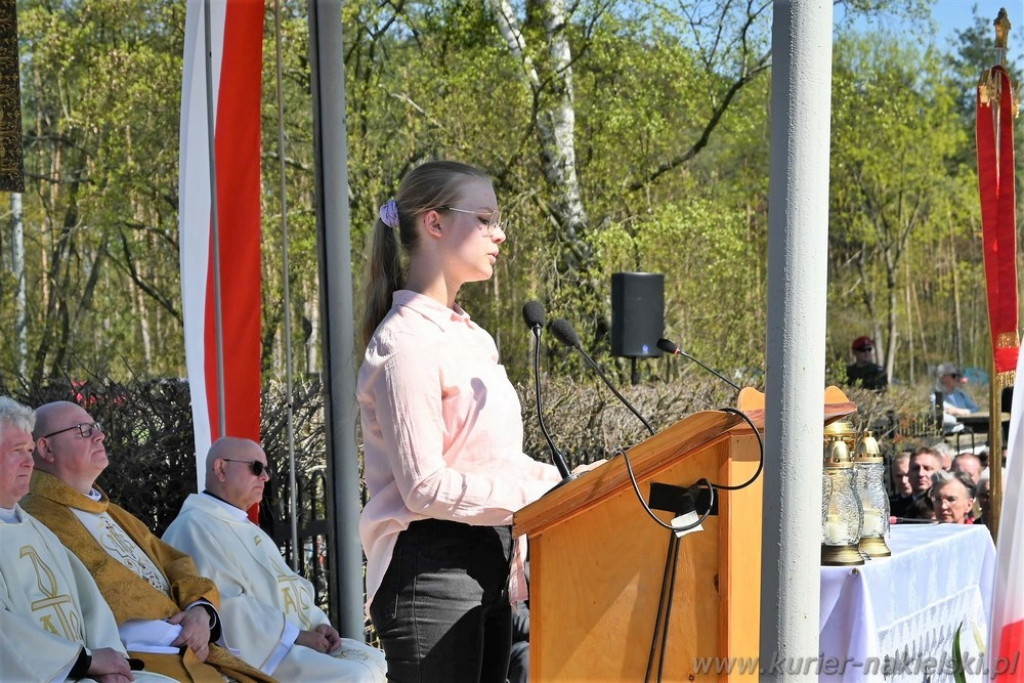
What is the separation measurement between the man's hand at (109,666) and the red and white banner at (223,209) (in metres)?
1.13

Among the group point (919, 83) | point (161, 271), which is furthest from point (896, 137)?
point (161, 271)

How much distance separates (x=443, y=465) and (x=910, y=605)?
137 cm

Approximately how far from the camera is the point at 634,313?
31.5 ft

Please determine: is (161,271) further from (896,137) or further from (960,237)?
(960,237)

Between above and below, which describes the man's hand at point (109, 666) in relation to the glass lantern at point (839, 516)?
below

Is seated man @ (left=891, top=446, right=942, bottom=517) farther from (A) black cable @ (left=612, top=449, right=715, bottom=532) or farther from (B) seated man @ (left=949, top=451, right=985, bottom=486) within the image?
(A) black cable @ (left=612, top=449, right=715, bottom=532)

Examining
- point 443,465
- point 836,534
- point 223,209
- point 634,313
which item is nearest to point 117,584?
point 223,209

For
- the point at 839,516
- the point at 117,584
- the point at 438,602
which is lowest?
the point at 117,584

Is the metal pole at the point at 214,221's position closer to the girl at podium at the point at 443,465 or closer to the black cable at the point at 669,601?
the girl at podium at the point at 443,465

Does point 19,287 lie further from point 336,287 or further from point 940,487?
point 940,487

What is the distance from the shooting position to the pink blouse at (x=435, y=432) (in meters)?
2.40

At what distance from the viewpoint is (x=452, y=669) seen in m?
2.48

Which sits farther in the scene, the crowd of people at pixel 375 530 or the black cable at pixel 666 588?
the crowd of people at pixel 375 530

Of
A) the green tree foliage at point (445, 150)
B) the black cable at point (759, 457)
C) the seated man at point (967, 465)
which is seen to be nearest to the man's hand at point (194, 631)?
the black cable at point (759, 457)
